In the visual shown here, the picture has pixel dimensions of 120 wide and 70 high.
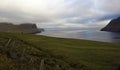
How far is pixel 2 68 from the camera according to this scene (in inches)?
→ 622

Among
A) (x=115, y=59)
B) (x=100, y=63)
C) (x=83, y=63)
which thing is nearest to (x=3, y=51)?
(x=83, y=63)

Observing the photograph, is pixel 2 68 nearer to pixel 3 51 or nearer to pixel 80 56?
pixel 3 51

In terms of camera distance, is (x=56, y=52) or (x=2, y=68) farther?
(x=56, y=52)

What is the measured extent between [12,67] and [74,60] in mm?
19733

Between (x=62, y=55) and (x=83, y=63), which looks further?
(x=62, y=55)

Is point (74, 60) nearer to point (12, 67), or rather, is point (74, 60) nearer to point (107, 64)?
point (107, 64)

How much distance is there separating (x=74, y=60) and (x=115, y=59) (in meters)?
7.38

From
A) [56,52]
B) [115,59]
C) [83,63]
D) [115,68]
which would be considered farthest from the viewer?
[56,52]

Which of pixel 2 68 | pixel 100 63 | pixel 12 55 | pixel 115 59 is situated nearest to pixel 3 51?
pixel 12 55

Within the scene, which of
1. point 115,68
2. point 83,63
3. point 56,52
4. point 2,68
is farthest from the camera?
point 56,52

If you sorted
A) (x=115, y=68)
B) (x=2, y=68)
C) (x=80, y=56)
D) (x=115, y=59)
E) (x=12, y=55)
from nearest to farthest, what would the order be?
(x=2, y=68)
(x=12, y=55)
(x=115, y=68)
(x=115, y=59)
(x=80, y=56)

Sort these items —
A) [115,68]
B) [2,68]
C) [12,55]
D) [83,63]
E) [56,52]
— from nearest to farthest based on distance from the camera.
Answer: [2,68] < [12,55] < [115,68] < [83,63] < [56,52]

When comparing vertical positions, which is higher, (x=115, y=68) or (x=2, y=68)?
(x=2, y=68)

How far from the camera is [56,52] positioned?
135ft
